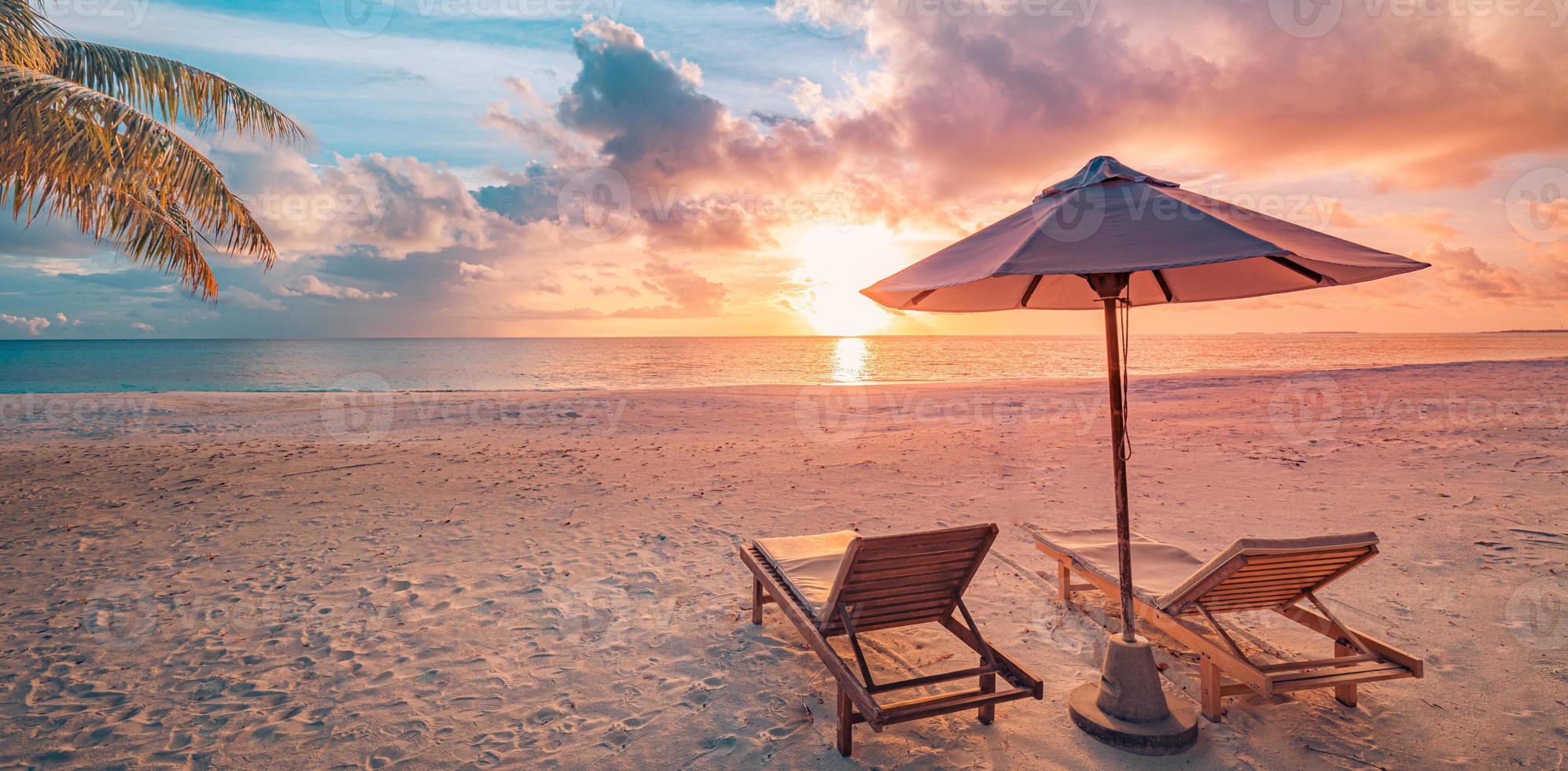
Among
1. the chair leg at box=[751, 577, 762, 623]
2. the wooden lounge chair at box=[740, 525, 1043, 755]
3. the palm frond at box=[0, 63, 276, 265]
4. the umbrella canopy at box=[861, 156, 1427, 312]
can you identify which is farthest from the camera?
the palm frond at box=[0, 63, 276, 265]

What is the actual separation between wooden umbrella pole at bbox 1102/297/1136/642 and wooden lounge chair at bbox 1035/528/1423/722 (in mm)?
358

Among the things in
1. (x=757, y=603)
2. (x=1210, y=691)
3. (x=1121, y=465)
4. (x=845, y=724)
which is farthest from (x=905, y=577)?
(x=1210, y=691)

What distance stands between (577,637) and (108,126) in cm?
842

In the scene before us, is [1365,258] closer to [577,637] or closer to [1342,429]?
[577,637]

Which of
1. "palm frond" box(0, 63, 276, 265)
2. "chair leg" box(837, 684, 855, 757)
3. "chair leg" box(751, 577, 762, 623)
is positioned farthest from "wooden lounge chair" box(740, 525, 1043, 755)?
"palm frond" box(0, 63, 276, 265)

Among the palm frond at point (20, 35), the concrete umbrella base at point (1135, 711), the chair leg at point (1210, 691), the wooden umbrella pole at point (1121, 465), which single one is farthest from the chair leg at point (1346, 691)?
the palm frond at point (20, 35)

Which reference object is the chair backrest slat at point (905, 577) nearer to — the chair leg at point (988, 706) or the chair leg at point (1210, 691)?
the chair leg at point (988, 706)

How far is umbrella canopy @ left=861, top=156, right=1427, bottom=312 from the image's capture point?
2648 mm

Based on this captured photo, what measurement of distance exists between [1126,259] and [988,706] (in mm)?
2375

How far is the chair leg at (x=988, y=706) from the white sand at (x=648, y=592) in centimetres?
9

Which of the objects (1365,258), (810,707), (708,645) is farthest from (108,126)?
(1365,258)

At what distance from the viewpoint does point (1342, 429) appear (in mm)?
12266

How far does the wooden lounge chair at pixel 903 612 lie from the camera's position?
3336 millimetres

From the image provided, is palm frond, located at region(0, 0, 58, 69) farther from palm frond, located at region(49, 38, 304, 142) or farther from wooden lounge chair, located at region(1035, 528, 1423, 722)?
wooden lounge chair, located at region(1035, 528, 1423, 722)
